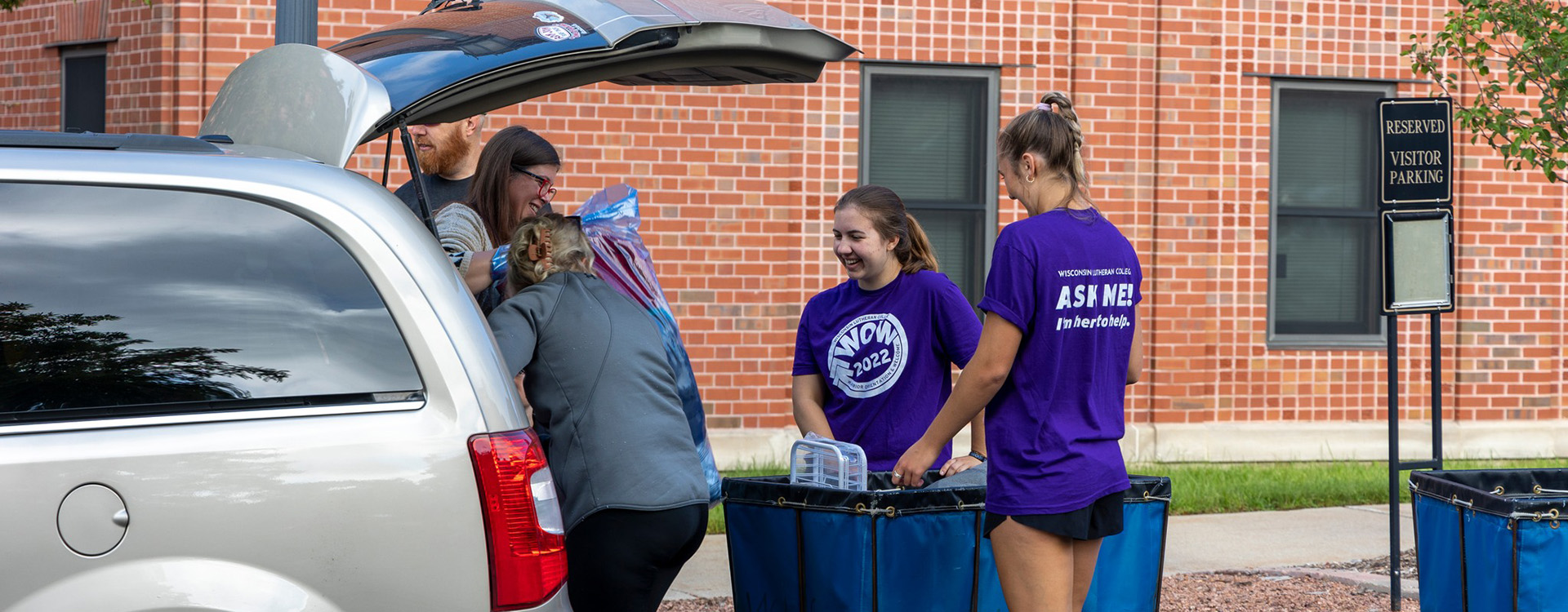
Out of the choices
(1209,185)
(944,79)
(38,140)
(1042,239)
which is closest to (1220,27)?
(1209,185)

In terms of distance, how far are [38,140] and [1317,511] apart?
774 cm

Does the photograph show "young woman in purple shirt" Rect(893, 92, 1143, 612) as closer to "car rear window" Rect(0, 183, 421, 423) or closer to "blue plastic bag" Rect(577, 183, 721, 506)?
"blue plastic bag" Rect(577, 183, 721, 506)

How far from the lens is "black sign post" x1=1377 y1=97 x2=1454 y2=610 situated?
6.84 metres

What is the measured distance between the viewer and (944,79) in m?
10.6

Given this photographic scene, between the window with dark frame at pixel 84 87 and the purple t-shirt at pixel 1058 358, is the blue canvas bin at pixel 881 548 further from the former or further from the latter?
the window with dark frame at pixel 84 87

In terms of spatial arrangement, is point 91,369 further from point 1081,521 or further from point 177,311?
point 1081,521

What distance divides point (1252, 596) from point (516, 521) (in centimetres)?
472

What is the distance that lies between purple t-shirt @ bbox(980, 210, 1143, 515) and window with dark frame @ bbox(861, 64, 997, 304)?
655cm

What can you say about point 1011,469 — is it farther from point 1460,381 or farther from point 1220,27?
point 1460,381

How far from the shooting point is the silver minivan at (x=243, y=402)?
109 inches

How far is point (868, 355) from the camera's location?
15.9ft

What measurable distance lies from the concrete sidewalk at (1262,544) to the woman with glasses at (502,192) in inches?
97.9

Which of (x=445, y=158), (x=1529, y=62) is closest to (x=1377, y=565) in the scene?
(x=1529, y=62)

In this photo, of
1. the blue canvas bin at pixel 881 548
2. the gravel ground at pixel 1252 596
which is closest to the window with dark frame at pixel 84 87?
the gravel ground at pixel 1252 596
